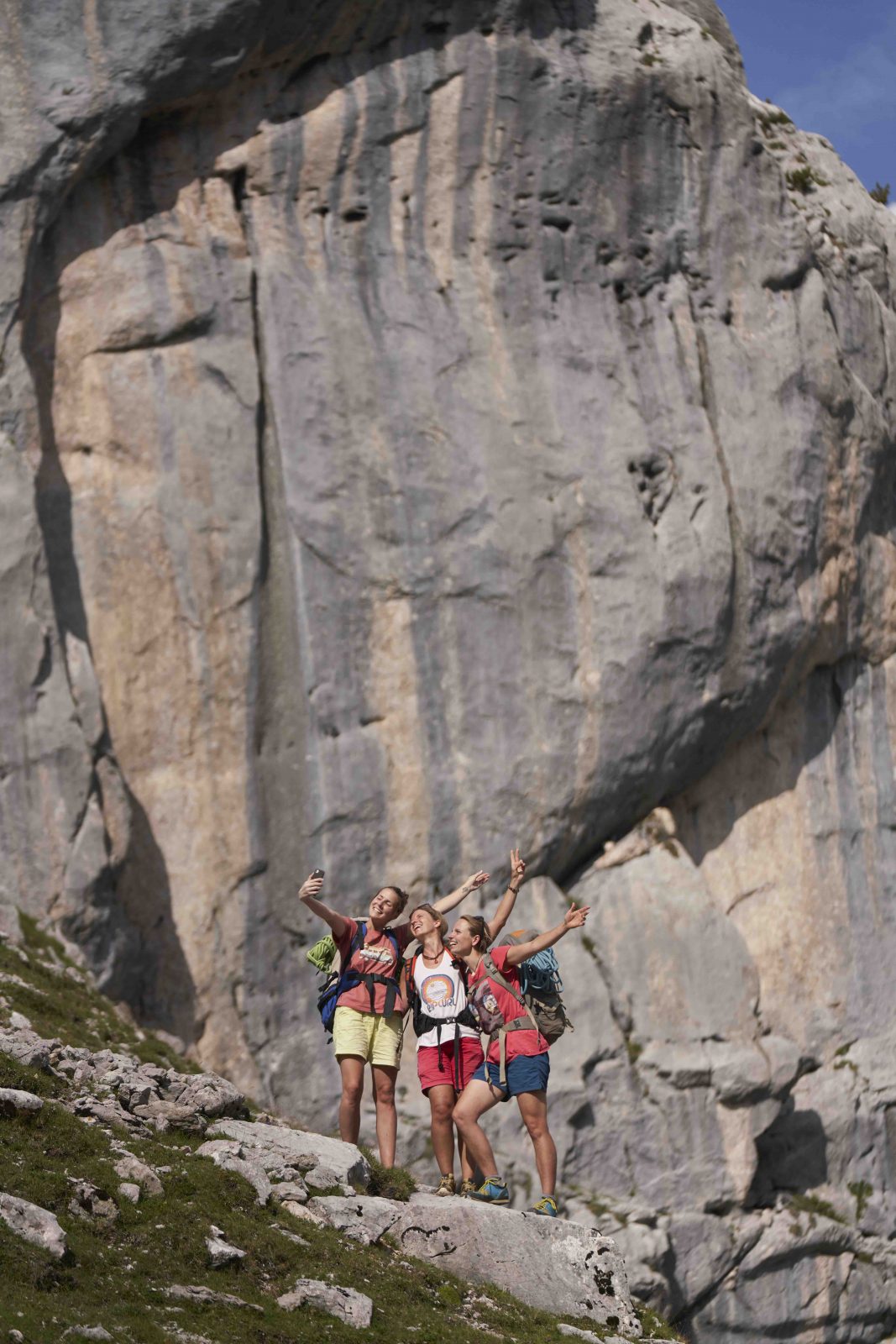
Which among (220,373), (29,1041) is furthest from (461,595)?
(29,1041)

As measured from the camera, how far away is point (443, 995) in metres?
12.3

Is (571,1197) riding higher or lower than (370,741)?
lower

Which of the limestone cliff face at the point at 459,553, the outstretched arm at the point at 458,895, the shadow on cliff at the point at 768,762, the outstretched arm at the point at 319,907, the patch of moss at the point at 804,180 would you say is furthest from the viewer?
the patch of moss at the point at 804,180

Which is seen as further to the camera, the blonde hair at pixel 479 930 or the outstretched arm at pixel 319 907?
the blonde hair at pixel 479 930

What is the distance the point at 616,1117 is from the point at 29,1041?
37.6ft

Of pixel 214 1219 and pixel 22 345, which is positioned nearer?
pixel 214 1219

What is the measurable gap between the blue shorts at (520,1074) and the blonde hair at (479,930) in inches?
38.1

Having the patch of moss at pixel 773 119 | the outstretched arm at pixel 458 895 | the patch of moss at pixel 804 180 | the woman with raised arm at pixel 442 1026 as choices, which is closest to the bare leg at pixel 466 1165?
the woman with raised arm at pixel 442 1026

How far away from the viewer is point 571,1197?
66.4 feet

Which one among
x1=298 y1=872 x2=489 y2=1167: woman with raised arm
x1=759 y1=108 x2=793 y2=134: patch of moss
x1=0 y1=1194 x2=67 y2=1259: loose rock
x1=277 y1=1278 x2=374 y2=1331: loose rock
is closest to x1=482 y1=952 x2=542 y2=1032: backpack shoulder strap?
x1=298 y1=872 x2=489 y2=1167: woman with raised arm

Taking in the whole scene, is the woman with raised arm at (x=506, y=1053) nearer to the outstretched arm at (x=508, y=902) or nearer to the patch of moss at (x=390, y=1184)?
the outstretched arm at (x=508, y=902)

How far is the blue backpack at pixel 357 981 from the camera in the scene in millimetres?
12461

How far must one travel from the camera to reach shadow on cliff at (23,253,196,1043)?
18062 millimetres

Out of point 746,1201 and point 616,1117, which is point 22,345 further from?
point 746,1201
